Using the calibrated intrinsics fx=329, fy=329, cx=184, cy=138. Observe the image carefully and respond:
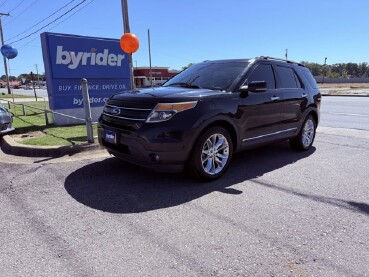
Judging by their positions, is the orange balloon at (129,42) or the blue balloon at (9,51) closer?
the orange balloon at (129,42)

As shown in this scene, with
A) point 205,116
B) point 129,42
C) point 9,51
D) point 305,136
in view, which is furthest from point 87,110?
point 9,51

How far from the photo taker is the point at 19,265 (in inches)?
106

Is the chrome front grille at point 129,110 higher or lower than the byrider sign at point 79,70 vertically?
lower

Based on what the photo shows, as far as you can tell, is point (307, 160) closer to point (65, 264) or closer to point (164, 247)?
point (164, 247)

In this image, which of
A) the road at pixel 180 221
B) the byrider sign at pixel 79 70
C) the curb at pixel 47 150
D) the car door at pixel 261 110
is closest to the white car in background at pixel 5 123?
the curb at pixel 47 150

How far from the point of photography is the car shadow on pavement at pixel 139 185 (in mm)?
3977

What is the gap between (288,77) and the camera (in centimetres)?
622

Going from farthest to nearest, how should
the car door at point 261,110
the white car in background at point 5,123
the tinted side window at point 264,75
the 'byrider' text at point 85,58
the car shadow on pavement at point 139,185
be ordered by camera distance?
1. the 'byrider' text at point 85,58
2. the white car in background at point 5,123
3. the tinted side window at point 264,75
4. the car door at point 261,110
5. the car shadow on pavement at point 139,185

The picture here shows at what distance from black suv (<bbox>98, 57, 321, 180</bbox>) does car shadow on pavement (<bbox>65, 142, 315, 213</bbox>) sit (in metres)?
0.30

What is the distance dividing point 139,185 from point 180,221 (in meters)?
1.20

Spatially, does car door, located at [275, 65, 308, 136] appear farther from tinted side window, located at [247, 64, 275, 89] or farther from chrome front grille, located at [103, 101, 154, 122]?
chrome front grille, located at [103, 101, 154, 122]

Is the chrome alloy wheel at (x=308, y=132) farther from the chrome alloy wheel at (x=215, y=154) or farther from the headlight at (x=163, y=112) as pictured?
the headlight at (x=163, y=112)

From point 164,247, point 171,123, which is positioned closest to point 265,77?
point 171,123

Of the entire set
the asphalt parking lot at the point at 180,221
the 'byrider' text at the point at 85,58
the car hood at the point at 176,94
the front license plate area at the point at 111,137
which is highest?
the 'byrider' text at the point at 85,58
